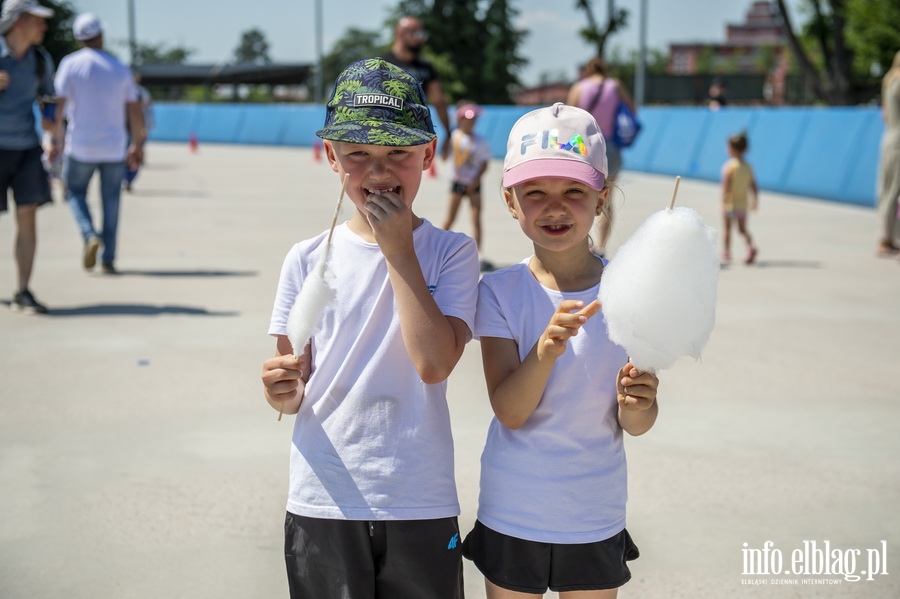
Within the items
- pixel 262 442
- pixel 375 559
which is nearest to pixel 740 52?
pixel 262 442

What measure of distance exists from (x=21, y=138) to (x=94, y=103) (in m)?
1.48

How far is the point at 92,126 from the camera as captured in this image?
27.1 feet

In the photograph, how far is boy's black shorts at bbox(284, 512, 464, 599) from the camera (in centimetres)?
223

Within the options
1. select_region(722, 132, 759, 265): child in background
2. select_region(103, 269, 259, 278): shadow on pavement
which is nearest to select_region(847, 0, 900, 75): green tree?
select_region(722, 132, 759, 265): child in background

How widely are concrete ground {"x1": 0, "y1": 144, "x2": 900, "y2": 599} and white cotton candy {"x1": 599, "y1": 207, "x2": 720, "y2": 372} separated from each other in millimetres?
143

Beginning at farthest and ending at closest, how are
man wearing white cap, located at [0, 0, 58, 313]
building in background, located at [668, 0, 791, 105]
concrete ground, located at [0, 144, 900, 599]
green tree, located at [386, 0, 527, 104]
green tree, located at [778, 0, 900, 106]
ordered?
building in background, located at [668, 0, 791, 105] < green tree, located at [386, 0, 527, 104] < green tree, located at [778, 0, 900, 106] < man wearing white cap, located at [0, 0, 58, 313] < concrete ground, located at [0, 144, 900, 599]

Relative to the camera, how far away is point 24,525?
3.65m

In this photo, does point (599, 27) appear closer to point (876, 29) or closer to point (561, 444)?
point (876, 29)

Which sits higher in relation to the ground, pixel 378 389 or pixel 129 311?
pixel 378 389

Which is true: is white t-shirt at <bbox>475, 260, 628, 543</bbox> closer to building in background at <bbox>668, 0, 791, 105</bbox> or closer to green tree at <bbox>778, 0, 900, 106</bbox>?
green tree at <bbox>778, 0, 900, 106</bbox>

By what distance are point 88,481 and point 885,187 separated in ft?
27.7

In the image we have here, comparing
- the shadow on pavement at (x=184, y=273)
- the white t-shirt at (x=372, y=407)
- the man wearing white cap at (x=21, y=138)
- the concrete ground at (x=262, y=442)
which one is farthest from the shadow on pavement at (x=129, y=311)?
the white t-shirt at (x=372, y=407)

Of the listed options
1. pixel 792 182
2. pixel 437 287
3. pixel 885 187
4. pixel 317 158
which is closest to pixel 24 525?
pixel 437 287

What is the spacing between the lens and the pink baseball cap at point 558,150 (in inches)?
88.1
